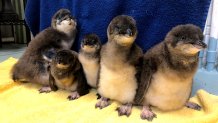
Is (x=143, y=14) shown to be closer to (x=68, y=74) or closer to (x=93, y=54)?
(x=93, y=54)

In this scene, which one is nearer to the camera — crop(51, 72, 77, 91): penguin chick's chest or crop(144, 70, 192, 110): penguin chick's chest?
crop(144, 70, 192, 110): penguin chick's chest

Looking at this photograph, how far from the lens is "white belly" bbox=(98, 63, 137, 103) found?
1.01 meters

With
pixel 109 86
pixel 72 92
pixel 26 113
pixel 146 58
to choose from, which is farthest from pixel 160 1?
pixel 26 113

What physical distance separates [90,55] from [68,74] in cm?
13

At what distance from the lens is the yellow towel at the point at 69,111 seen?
39.0 inches

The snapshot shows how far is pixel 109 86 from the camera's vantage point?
1.07m

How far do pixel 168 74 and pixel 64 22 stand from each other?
1.84 feet

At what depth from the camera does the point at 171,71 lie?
943mm

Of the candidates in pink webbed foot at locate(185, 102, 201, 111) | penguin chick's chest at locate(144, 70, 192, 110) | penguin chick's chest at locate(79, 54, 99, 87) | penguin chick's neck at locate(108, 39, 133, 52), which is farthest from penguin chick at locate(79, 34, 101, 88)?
pink webbed foot at locate(185, 102, 201, 111)

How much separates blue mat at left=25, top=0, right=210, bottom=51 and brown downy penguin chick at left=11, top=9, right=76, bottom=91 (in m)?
0.06

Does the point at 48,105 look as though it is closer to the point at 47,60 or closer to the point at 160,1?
the point at 47,60

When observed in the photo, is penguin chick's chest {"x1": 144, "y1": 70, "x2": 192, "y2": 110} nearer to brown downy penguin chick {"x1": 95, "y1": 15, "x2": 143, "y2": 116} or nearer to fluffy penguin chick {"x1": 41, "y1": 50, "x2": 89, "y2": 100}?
brown downy penguin chick {"x1": 95, "y1": 15, "x2": 143, "y2": 116}

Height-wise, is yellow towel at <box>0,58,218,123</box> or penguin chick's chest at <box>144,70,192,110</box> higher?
penguin chick's chest at <box>144,70,192,110</box>

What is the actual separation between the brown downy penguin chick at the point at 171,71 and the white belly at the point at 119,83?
0.03 m
